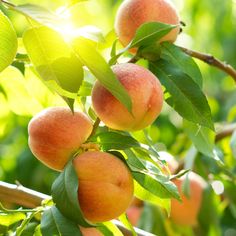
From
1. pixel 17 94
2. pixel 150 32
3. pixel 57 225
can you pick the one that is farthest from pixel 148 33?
pixel 17 94

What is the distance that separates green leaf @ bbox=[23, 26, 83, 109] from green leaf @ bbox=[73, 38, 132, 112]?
21 mm

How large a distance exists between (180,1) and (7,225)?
2011 millimetres

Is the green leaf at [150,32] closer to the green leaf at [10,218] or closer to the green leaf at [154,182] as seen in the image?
the green leaf at [154,182]

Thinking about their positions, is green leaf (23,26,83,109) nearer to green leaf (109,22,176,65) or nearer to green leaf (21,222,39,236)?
green leaf (109,22,176,65)

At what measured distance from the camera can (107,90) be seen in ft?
3.71

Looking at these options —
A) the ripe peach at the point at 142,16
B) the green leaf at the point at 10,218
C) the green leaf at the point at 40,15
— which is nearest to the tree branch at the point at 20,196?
the green leaf at the point at 10,218

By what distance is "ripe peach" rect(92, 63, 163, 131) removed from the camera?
3.69 ft

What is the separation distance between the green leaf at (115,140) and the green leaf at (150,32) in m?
0.15

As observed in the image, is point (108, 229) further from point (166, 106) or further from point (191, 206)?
point (166, 106)

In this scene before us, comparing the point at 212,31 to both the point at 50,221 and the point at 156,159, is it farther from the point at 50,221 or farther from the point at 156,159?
the point at 50,221

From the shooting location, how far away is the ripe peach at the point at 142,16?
1276 millimetres

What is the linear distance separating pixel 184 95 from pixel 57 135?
22 centimetres

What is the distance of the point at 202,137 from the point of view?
1.42 metres

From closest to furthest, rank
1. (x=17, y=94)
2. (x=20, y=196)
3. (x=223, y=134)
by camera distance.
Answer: (x=20, y=196)
(x=17, y=94)
(x=223, y=134)
